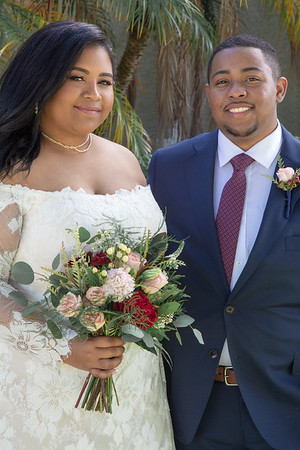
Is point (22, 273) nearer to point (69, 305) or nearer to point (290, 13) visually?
point (69, 305)

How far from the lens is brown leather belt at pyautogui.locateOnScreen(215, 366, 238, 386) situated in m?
3.14

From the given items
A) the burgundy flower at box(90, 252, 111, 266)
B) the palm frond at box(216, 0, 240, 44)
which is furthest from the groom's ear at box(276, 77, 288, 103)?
the palm frond at box(216, 0, 240, 44)

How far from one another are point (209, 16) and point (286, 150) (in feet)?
21.7

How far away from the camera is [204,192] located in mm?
3254

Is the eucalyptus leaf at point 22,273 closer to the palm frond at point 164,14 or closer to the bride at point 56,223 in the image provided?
the bride at point 56,223

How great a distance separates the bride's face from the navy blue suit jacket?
64cm

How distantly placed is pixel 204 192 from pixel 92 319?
39.6 inches

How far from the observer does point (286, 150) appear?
327 centimetres

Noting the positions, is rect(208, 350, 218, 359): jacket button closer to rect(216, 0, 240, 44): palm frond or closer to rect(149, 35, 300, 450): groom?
rect(149, 35, 300, 450): groom

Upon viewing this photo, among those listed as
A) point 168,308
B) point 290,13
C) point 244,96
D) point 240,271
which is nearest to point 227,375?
point 240,271

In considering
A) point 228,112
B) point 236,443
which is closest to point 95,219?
point 228,112

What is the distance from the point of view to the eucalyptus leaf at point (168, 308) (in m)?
2.67

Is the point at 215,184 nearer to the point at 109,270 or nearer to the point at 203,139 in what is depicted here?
the point at 203,139

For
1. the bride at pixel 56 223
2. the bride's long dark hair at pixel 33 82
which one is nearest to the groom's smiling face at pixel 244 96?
the bride at pixel 56 223
